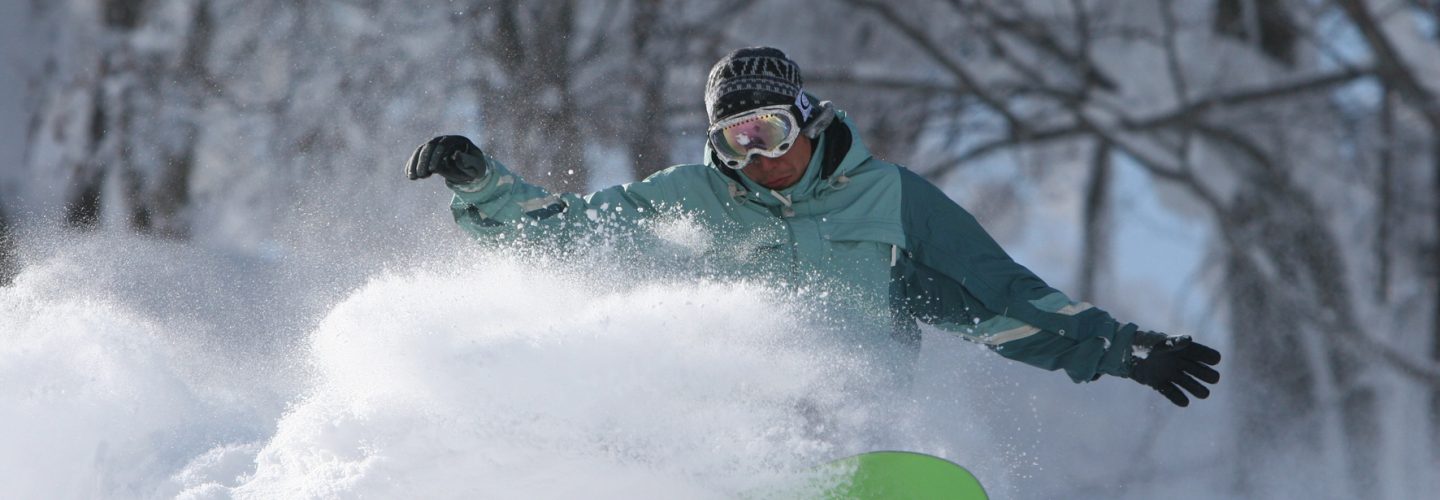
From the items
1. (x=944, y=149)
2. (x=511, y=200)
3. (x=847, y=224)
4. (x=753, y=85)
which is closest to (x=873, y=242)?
(x=847, y=224)

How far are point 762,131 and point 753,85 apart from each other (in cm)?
11

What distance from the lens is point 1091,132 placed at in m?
11.1

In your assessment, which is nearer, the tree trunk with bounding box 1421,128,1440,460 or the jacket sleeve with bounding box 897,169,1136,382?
the jacket sleeve with bounding box 897,169,1136,382

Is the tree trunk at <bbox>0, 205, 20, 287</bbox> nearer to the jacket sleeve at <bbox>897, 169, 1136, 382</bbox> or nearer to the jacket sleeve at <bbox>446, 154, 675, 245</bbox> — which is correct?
the jacket sleeve at <bbox>446, 154, 675, 245</bbox>

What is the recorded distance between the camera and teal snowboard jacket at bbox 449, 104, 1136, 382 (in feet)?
10.1

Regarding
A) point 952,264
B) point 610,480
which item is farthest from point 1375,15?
point 610,480

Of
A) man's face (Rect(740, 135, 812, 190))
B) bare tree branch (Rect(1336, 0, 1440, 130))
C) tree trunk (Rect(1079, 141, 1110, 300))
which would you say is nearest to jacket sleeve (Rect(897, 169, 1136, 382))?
man's face (Rect(740, 135, 812, 190))

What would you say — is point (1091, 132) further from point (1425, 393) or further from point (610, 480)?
point (610, 480)

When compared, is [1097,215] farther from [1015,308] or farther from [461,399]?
[461,399]

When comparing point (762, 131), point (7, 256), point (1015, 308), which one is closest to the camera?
point (762, 131)

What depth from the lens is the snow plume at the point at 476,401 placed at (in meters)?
2.79

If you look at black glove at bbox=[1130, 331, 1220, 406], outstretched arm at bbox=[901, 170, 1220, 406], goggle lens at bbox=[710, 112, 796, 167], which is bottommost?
black glove at bbox=[1130, 331, 1220, 406]

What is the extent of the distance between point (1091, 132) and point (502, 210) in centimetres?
883

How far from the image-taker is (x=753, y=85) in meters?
3.01
